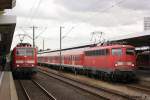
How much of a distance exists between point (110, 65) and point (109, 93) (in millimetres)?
7567

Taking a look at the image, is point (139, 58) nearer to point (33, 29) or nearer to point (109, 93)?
point (109, 93)

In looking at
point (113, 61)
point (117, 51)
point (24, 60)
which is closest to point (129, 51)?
point (117, 51)

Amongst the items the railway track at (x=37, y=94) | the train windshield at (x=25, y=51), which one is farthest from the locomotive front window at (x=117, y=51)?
the train windshield at (x=25, y=51)

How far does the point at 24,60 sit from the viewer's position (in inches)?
1417

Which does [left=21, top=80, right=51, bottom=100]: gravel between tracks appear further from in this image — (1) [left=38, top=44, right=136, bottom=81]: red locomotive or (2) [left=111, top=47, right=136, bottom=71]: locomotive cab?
(2) [left=111, top=47, right=136, bottom=71]: locomotive cab

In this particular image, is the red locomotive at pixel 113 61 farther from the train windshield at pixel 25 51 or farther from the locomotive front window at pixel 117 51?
the train windshield at pixel 25 51

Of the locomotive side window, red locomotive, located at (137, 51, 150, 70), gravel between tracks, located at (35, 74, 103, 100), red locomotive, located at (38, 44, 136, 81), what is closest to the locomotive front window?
red locomotive, located at (38, 44, 136, 81)

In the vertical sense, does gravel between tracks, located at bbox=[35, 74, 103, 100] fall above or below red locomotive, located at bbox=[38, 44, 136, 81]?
below

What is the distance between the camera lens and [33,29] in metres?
76.2

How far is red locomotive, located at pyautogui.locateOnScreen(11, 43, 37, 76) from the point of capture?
35.9m

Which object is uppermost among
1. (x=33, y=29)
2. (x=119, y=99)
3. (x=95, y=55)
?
(x=33, y=29)

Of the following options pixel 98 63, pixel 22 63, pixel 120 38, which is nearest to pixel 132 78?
pixel 98 63

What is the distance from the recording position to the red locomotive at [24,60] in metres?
35.9

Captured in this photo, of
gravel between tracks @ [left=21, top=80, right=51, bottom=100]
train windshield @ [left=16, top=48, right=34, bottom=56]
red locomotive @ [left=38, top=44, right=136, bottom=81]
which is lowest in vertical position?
gravel between tracks @ [left=21, top=80, right=51, bottom=100]
